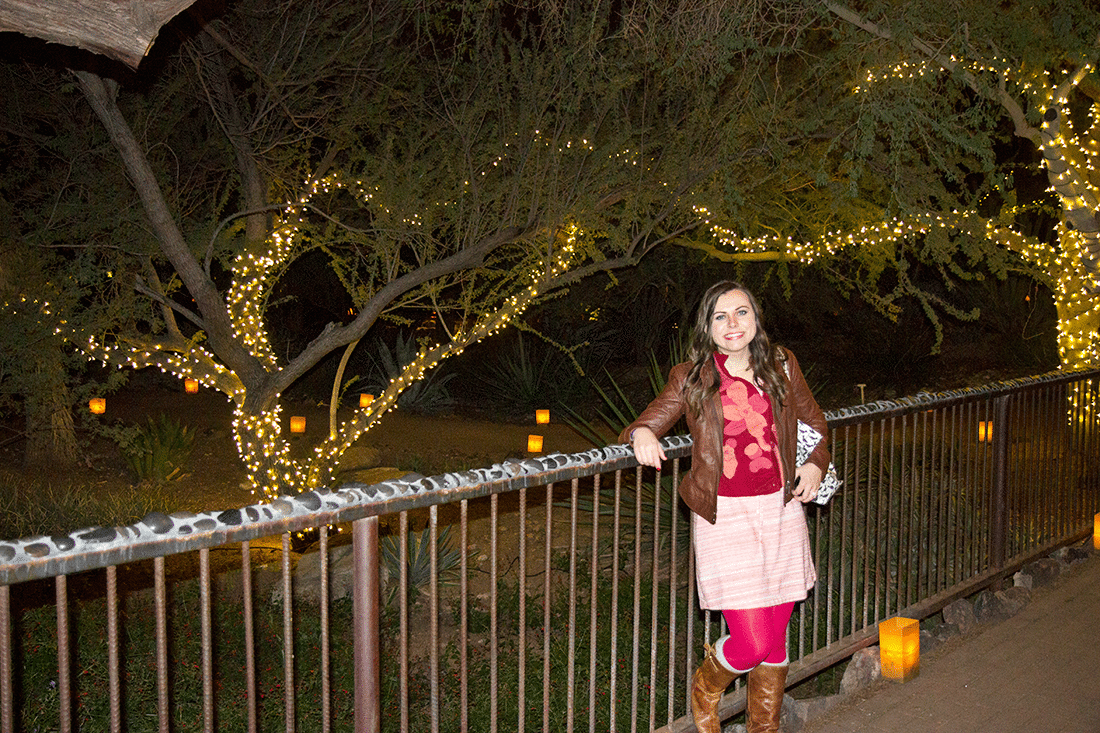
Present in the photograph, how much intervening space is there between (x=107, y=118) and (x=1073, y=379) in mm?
6427

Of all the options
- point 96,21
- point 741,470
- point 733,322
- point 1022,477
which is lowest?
point 1022,477

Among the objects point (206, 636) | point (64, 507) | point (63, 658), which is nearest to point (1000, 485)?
point (206, 636)

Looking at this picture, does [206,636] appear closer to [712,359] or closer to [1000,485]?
[712,359]

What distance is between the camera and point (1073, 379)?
20.1ft

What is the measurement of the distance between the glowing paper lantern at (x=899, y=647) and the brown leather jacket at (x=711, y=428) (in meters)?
1.39

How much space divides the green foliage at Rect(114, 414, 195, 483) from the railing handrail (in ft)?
26.1

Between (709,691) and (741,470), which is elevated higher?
(741,470)

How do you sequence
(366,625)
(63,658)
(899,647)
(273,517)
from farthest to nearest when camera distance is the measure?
(899,647)
(366,625)
(273,517)
(63,658)

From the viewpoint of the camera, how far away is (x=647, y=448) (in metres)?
3.09

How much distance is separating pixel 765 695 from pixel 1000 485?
274cm

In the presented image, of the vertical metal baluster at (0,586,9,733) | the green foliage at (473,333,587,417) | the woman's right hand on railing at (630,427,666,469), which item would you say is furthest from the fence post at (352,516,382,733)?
the green foliage at (473,333,587,417)

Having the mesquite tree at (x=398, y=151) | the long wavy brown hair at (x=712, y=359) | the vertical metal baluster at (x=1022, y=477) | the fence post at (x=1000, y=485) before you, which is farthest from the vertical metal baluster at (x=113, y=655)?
the mesquite tree at (x=398, y=151)

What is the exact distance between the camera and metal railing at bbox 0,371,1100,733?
227 cm

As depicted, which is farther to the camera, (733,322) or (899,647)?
(899,647)
